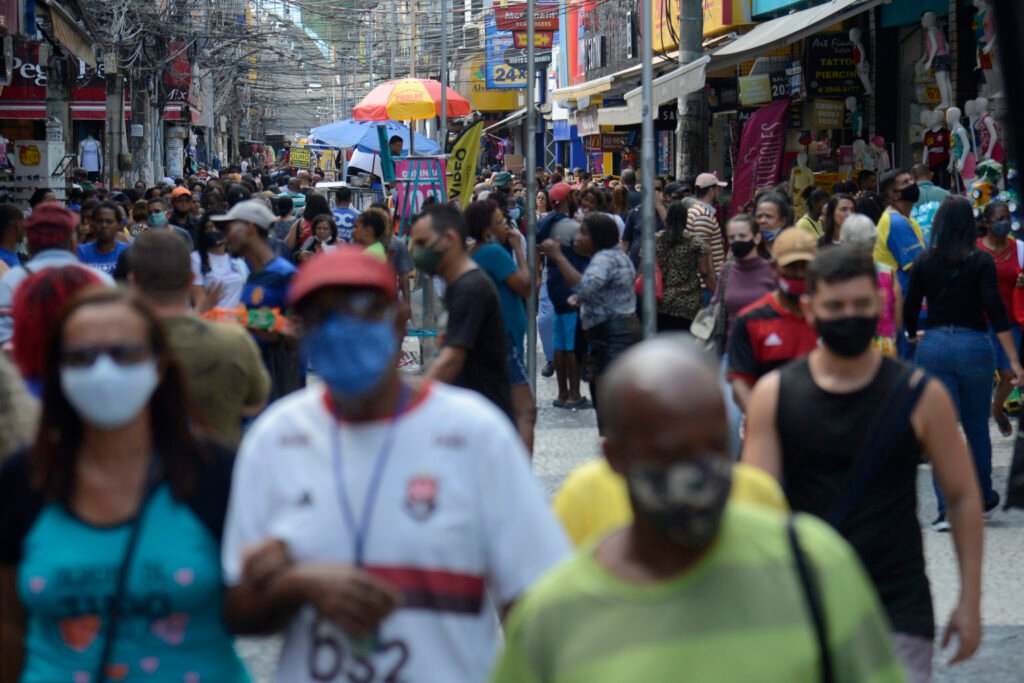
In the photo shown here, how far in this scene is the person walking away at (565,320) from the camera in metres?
13.7

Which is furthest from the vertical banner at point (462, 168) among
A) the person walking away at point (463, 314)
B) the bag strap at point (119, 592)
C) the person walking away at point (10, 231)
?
the bag strap at point (119, 592)

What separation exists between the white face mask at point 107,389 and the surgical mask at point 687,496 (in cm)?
135

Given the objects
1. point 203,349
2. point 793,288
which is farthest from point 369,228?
point 203,349

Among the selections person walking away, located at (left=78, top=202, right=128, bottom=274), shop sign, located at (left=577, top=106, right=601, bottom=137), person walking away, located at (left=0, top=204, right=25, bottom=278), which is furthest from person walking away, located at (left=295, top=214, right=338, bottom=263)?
shop sign, located at (left=577, top=106, right=601, bottom=137)

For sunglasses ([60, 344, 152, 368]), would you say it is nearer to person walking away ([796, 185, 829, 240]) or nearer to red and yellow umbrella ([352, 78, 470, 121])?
person walking away ([796, 185, 829, 240])

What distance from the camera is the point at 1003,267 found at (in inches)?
426

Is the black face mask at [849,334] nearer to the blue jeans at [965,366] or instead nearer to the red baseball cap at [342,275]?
the red baseball cap at [342,275]

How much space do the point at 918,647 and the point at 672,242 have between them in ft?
24.6

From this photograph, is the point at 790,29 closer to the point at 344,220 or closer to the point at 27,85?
the point at 344,220

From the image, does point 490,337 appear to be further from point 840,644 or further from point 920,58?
point 920,58

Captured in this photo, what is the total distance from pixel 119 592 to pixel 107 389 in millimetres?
393

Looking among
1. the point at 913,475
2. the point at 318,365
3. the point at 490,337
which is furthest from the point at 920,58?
the point at 318,365

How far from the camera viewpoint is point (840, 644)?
2.27 metres

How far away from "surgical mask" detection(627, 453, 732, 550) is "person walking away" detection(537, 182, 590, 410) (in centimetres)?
1117
